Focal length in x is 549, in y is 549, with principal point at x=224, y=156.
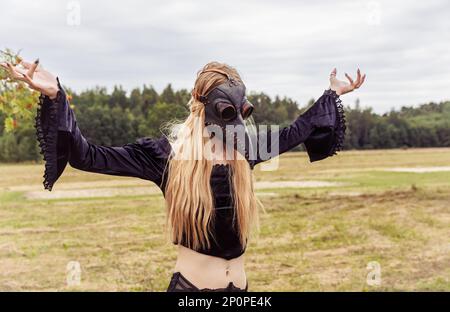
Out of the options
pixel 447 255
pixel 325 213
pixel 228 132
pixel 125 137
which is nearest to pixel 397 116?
pixel 325 213

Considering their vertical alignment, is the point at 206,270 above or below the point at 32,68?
below

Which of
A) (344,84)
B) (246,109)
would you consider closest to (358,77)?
(344,84)

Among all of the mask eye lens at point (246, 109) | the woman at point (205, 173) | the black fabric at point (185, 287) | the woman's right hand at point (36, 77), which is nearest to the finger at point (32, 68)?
the woman's right hand at point (36, 77)

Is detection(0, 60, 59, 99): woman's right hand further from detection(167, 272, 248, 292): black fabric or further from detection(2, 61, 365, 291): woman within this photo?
detection(167, 272, 248, 292): black fabric

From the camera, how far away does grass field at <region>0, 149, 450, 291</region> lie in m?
10.0

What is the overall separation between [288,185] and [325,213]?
27.2 ft

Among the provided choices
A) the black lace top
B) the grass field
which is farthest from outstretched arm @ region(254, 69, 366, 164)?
the grass field

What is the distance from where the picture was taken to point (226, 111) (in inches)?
106

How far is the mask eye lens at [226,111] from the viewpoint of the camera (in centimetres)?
268

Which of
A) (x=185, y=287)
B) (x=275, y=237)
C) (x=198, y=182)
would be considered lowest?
(x=275, y=237)

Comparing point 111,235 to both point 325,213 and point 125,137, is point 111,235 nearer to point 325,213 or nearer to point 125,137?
point 125,137

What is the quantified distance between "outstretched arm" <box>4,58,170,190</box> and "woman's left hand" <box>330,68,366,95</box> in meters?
1.08

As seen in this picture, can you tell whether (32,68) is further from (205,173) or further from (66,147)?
(205,173)

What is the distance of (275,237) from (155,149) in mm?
11281
